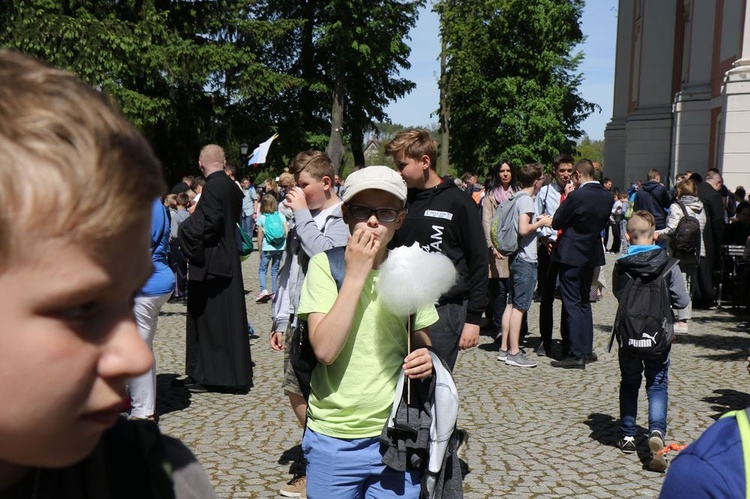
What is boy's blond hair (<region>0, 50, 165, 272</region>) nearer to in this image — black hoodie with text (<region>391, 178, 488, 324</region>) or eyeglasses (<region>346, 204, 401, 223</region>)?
eyeglasses (<region>346, 204, 401, 223</region>)

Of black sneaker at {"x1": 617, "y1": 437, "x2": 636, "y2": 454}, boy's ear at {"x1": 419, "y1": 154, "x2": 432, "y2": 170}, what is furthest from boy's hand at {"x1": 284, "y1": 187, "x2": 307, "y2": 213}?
black sneaker at {"x1": 617, "y1": 437, "x2": 636, "y2": 454}

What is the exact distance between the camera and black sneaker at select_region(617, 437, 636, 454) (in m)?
5.70

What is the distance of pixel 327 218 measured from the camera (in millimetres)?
5070

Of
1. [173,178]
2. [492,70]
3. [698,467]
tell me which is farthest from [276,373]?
[492,70]

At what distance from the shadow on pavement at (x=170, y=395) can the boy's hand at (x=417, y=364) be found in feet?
14.1

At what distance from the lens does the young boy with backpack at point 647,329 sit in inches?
214

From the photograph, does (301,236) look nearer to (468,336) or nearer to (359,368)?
(468,336)

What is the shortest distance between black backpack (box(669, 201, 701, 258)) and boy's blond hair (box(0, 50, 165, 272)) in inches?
461

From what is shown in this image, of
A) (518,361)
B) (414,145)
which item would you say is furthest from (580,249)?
(414,145)

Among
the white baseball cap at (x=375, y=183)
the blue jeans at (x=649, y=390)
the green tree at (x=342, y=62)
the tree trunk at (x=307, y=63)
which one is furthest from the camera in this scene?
Result: the tree trunk at (x=307, y=63)

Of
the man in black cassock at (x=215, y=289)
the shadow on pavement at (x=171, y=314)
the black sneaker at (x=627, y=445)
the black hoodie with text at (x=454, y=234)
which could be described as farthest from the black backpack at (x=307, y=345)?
the shadow on pavement at (x=171, y=314)

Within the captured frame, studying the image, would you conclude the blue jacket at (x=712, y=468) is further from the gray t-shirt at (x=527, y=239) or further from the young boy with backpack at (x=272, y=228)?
the young boy with backpack at (x=272, y=228)

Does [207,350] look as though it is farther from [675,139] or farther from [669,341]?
[675,139]

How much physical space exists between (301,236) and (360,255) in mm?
1992
